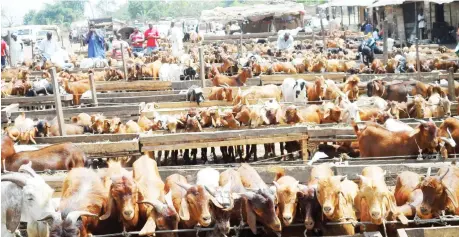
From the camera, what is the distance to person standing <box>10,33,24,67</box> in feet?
98.6

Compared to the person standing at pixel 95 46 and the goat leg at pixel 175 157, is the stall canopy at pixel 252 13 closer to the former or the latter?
the person standing at pixel 95 46

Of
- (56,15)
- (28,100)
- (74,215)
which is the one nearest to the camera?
(74,215)

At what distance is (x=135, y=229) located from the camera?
7.33 m

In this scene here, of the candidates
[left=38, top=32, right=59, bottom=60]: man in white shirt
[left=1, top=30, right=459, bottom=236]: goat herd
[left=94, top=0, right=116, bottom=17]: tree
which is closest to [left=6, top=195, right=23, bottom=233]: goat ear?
[left=1, top=30, right=459, bottom=236]: goat herd

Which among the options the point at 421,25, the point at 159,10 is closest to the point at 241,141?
the point at 421,25

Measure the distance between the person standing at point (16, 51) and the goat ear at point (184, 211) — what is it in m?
24.3

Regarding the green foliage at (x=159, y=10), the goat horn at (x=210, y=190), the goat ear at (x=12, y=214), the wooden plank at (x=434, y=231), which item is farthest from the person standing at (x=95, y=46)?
the green foliage at (x=159, y=10)

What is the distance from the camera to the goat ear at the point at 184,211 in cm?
702

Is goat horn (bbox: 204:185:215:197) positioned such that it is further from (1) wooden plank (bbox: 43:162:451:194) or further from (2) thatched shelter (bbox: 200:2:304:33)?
(2) thatched shelter (bbox: 200:2:304:33)

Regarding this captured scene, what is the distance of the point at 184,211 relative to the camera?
23.2ft

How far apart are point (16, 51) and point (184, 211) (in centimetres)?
2638

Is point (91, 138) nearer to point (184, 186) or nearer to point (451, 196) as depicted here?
point (184, 186)

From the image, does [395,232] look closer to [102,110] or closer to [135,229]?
[135,229]

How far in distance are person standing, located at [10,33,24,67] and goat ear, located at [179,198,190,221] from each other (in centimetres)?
2427
